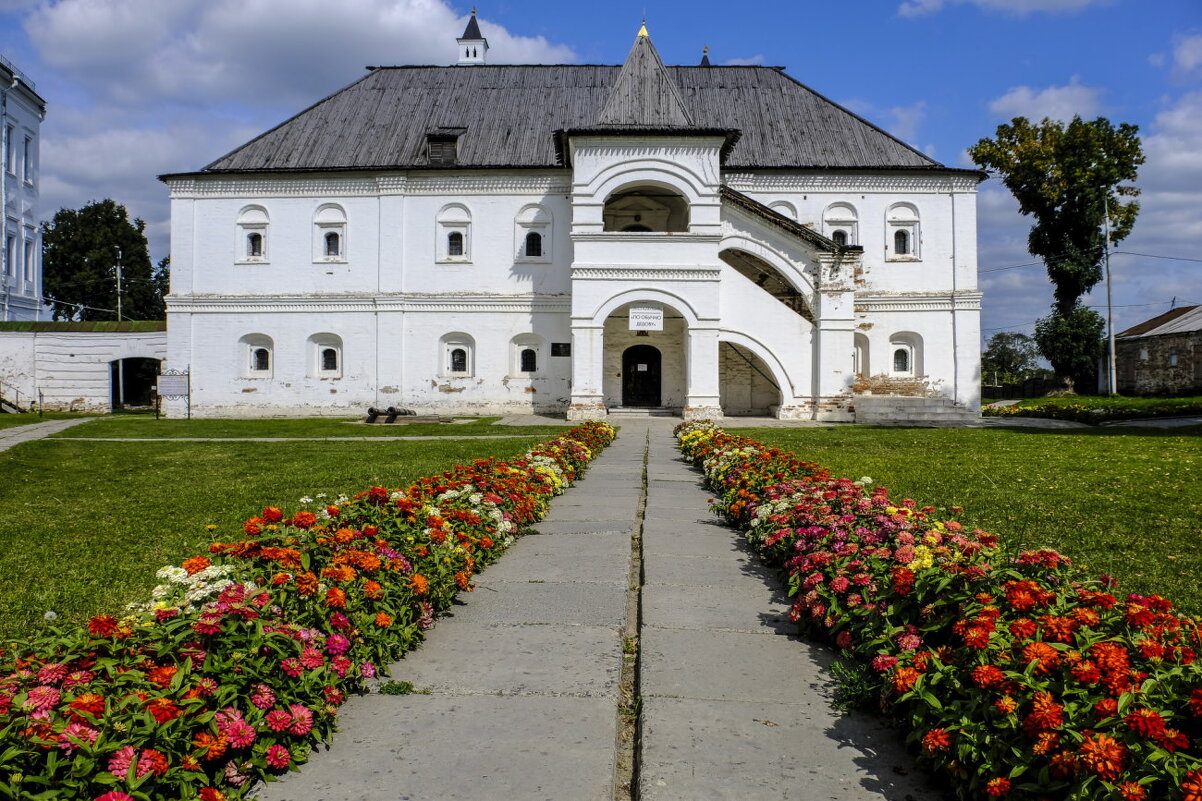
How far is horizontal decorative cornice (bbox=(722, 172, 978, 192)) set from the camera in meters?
28.2

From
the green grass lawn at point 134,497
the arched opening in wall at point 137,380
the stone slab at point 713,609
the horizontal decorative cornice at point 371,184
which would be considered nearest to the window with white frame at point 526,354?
the horizontal decorative cornice at point 371,184

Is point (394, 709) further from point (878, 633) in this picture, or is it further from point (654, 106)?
point (654, 106)

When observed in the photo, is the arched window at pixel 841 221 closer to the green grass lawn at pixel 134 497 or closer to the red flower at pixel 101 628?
the green grass lawn at pixel 134 497

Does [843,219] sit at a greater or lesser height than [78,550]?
greater

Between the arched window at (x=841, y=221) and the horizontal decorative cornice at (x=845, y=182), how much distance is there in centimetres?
61

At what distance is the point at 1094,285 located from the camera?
35781 mm

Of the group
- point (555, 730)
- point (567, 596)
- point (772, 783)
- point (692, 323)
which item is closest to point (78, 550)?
point (567, 596)

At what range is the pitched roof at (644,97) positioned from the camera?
77.7 feet

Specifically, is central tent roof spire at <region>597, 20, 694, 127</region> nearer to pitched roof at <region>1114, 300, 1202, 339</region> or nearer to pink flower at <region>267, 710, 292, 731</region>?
pink flower at <region>267, 710, 292, 731</region>

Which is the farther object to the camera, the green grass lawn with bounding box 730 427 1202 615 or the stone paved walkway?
the green grass lawn with bounding box 730 427 1202 615

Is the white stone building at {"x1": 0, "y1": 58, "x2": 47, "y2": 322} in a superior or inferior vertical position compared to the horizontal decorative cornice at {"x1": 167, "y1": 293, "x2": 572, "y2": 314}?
superior

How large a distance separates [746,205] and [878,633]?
21585mm

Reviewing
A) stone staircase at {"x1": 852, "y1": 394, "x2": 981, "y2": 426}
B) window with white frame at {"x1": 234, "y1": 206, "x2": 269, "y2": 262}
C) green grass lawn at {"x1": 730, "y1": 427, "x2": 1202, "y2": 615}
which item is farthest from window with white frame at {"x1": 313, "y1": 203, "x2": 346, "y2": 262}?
stone staircase at {"x1": 852, "y1": 394, "x2": 981, "y2": 426}

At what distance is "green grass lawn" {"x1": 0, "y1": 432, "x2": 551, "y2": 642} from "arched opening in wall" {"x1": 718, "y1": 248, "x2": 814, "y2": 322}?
1210 cm
